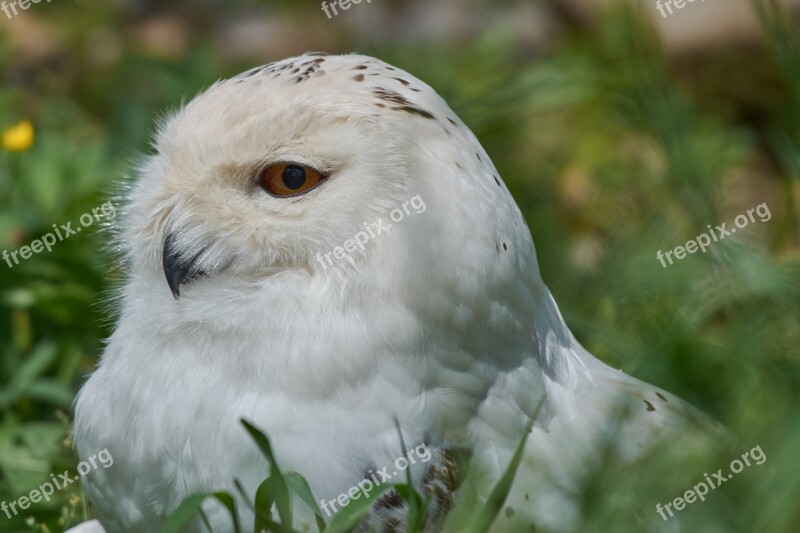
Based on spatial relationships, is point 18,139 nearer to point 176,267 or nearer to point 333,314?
point 176,267

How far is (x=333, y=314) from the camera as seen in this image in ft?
7.45

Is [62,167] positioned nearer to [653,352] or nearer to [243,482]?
[243,482]

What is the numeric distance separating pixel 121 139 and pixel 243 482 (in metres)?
3.26

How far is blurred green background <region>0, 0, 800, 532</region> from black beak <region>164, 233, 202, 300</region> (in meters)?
0.49

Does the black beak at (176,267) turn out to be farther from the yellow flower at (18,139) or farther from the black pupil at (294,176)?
the yellow flower at (18,139)

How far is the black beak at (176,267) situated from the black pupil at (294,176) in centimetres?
27

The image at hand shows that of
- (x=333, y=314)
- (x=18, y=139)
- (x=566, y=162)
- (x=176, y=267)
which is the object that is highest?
(x=18, y=139)

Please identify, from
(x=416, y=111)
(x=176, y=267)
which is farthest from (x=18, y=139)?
(x=416, y=111)

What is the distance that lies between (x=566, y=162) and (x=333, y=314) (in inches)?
141

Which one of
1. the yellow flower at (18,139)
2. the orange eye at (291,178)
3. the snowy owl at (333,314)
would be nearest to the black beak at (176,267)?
the snowy owl at (333,314)

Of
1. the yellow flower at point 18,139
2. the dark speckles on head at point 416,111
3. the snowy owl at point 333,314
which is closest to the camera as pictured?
the snowy owl at point 333,314

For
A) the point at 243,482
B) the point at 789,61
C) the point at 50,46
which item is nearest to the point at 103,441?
the point at 243,482

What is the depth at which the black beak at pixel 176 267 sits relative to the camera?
2416 mm

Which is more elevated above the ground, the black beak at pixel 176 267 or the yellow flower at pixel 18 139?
the yellow flower at pixel 18 139
